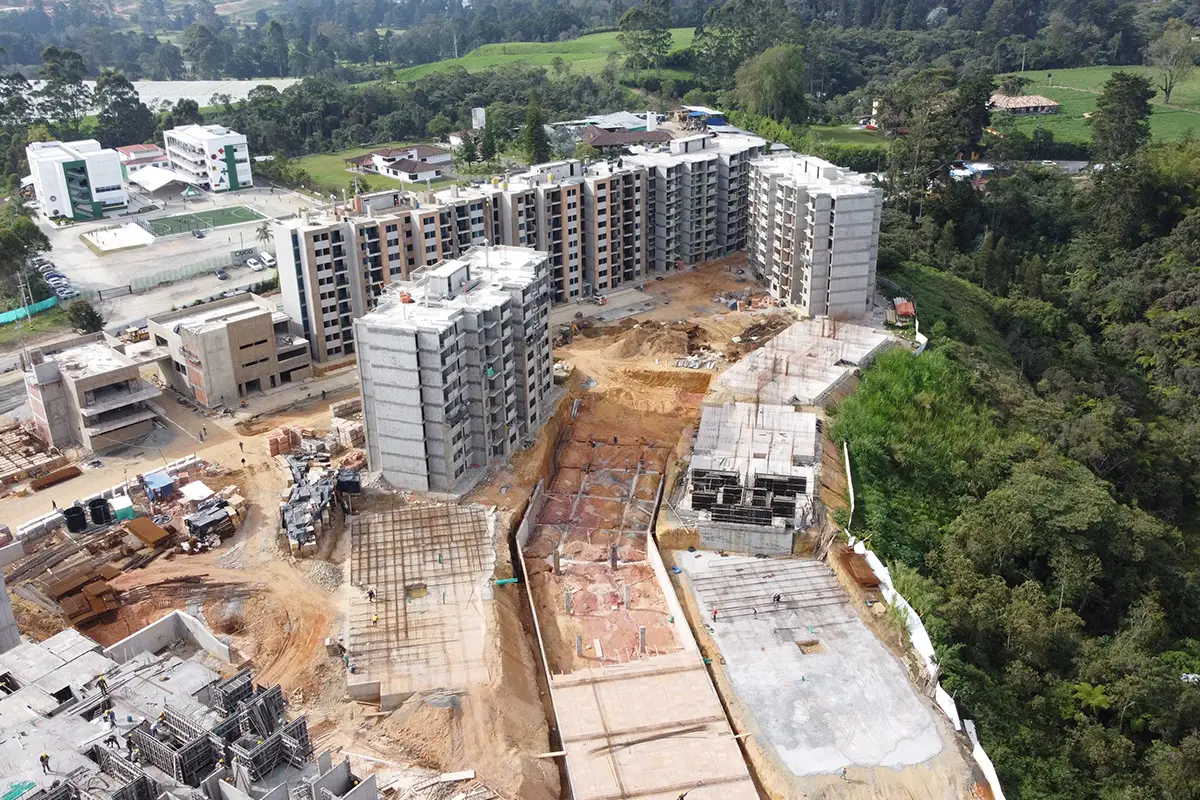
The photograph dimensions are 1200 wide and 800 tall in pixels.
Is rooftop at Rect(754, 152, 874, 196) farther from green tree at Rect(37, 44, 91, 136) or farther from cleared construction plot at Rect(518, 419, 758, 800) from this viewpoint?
green tree at Rect(37, 44, 91, 136)

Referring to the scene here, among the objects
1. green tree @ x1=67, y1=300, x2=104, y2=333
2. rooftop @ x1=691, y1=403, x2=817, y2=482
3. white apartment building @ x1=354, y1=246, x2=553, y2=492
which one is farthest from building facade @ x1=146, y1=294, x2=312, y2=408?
rooftop @ x1=691, y1=403, x2=817, y2=482

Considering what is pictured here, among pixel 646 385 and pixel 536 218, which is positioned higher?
pixel 536 218

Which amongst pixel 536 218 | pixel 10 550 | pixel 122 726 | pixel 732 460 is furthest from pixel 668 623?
pixel 536 218

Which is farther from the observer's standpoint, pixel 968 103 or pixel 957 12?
pixel 957 12

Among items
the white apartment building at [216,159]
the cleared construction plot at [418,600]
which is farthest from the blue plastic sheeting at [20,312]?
the cleared construction plot at [418,600]

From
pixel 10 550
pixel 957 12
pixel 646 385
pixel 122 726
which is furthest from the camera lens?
pixel 957 12

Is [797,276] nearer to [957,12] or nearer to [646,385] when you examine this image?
[646,385]

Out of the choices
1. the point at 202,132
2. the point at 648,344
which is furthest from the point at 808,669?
the point at 202,132

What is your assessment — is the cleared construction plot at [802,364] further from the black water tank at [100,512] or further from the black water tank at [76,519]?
the black water tank at [76,519]
